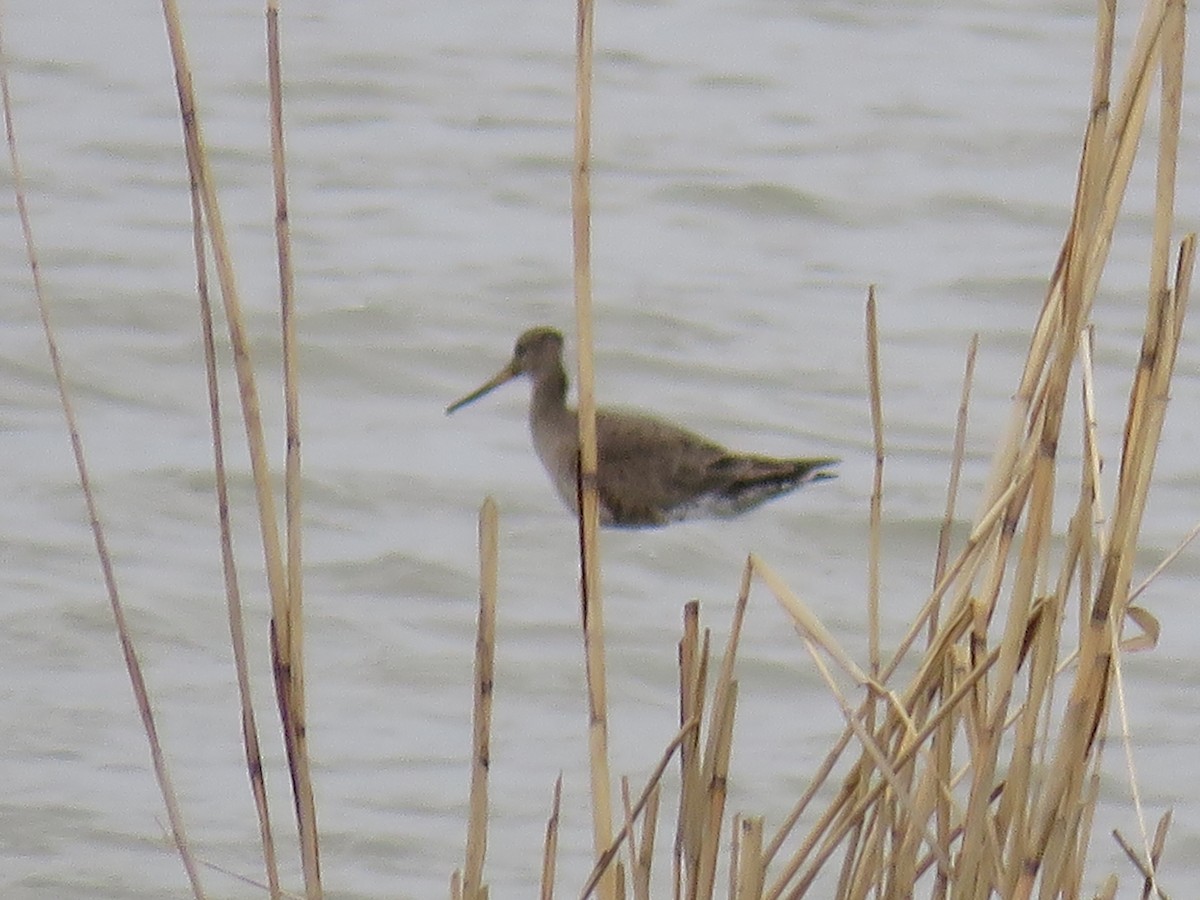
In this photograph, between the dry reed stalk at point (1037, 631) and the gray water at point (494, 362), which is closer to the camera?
the dry reed stalk at point (1037, 631)

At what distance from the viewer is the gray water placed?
4.49 meters

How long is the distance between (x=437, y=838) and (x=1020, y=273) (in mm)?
4255

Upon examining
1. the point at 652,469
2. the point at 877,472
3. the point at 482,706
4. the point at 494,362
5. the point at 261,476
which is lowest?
the point at 494,362

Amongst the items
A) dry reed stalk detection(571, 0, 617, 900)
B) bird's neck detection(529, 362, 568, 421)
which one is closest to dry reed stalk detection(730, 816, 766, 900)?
dry reed stalk detection(571, 0, 617, 900)

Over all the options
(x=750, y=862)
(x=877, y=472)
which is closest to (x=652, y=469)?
(x=877, y=472)

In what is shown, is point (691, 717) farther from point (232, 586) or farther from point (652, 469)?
point (652, 469)

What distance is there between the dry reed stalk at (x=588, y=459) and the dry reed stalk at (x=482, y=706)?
86mm

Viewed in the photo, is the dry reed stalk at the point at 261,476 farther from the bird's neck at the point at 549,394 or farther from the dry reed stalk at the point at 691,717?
the bird's neck at the point at 549,394

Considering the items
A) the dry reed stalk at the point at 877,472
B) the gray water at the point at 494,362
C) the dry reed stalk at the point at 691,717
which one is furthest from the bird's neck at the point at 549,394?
the dry reed stalk at the point at 691,717

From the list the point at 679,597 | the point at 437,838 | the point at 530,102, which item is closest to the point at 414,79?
the point at 530,102

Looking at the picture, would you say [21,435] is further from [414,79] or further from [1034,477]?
[1034,477]

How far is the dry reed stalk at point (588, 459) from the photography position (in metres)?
2.11

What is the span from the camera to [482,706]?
2338 mm

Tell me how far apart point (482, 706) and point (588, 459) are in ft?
0.90
